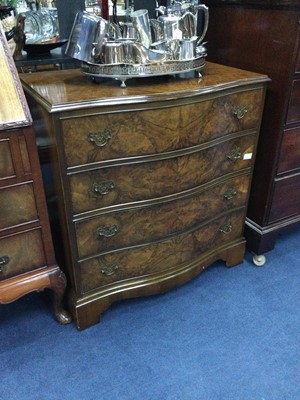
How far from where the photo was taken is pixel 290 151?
1.62 metres

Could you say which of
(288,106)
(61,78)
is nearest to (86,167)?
(61,78)

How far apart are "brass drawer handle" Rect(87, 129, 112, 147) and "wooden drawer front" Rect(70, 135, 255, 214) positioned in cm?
10

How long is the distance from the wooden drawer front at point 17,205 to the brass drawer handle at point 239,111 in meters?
0.79

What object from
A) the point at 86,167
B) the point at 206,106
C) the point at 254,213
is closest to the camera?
the point at 86,167

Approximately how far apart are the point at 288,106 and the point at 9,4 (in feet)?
3.86

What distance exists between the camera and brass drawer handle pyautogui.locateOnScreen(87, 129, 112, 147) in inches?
43.6

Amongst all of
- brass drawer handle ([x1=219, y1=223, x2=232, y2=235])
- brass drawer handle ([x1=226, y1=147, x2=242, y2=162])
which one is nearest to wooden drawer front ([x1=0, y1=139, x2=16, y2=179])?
brass drawer handle ([x1=226, y1=147, x2=242, y2=162])

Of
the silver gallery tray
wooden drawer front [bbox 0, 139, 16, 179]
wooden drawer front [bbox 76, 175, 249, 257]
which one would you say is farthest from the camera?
wooden drawer front [bbox 76, 175, 249, 257]

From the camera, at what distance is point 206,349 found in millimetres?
1403

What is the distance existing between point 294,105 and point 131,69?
73cm

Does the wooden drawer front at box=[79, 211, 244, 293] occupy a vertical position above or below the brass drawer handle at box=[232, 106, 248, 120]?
below

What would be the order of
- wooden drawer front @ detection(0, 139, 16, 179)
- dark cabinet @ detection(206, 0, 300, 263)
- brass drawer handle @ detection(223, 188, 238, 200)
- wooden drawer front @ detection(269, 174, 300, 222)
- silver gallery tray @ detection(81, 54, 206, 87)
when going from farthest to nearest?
wooden drawer front @ detection(269, 174, 300, 222)
brass drawer handle @ detection(223, 188, 238, 200)
dark cabinet @ detection(206, 0, 300, 263)
silver gallery tray @ detection(81, 54, 206, 87)
wooden drawer front @ detection(0, 139, 16, 179)

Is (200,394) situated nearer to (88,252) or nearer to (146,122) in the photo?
(88,252)

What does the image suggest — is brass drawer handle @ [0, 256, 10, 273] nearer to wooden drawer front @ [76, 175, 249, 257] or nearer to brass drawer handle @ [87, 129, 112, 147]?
wooden drawer front @ [76, 175, 249, 257]
